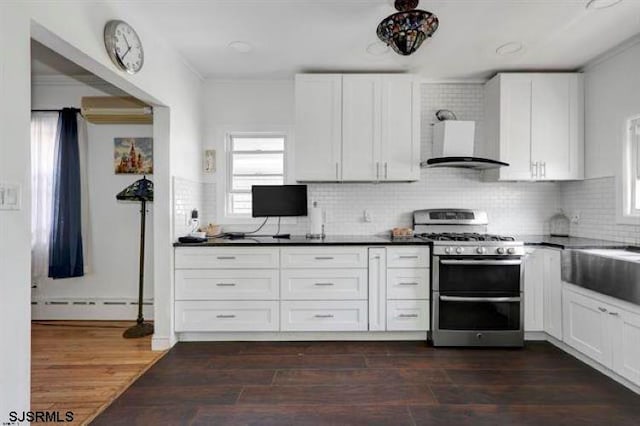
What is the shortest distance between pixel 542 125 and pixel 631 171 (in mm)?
812

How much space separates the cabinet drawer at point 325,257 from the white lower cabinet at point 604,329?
168 cm

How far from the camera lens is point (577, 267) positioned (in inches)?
107

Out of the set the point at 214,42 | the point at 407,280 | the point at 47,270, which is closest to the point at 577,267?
the point at 407,280

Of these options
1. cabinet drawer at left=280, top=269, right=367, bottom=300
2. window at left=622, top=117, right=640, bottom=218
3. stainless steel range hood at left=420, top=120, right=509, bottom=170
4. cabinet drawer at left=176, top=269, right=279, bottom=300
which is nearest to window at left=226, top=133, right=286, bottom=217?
cabinet drawer at left=176, top=269, right=279, bottom=300

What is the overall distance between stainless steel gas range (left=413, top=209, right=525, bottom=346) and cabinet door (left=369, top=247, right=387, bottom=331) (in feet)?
1.39

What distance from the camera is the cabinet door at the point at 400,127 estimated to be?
3377 mm

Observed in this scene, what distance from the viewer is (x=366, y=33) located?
8.96 ft

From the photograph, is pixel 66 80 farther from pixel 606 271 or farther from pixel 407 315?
pixel 606 271

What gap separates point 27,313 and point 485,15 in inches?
128

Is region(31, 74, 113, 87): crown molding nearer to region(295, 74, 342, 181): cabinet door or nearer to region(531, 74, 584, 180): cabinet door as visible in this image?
region(295, 74, 342, 181): cabinet door

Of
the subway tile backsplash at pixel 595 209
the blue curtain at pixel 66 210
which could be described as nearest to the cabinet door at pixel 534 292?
the subway tile backsplash at pixel 595 209

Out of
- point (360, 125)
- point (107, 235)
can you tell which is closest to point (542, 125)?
point (360, 125)

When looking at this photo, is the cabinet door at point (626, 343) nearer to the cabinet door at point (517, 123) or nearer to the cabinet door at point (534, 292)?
the cabinet door at point (534, 292)

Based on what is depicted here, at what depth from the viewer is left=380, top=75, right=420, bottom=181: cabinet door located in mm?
3377
